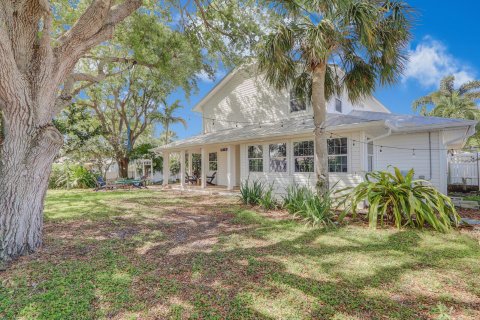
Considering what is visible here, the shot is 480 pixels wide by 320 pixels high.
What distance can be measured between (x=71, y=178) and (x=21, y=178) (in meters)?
16.1

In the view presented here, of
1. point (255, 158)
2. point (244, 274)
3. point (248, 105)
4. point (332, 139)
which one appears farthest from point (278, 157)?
point (244, 274)

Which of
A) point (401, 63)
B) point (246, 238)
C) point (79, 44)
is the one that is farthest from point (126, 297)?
point (401, 63)

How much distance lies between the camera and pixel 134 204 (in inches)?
396

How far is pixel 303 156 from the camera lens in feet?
35.1

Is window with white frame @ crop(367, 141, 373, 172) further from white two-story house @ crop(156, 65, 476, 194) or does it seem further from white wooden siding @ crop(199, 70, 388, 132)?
white wooden siding @ crop(199, 70, 388, 132)

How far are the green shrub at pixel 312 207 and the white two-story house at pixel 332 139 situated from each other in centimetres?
233

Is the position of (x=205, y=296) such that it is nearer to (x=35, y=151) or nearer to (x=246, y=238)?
(x=246, y=238)

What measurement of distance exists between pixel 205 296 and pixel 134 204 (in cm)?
787

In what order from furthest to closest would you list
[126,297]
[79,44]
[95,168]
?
[95,168], [79,44], [126,297]

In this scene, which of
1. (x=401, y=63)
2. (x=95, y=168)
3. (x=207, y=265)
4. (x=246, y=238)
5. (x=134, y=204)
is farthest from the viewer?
(x=95, y=168)

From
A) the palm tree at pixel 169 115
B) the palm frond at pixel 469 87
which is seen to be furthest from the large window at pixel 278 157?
the palm frond at pixel 469 87

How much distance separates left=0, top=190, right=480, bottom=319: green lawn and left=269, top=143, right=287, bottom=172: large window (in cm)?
516

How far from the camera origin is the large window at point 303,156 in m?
10.5

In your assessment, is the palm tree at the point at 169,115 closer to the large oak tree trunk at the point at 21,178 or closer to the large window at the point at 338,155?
the large window at the point at 338,155
